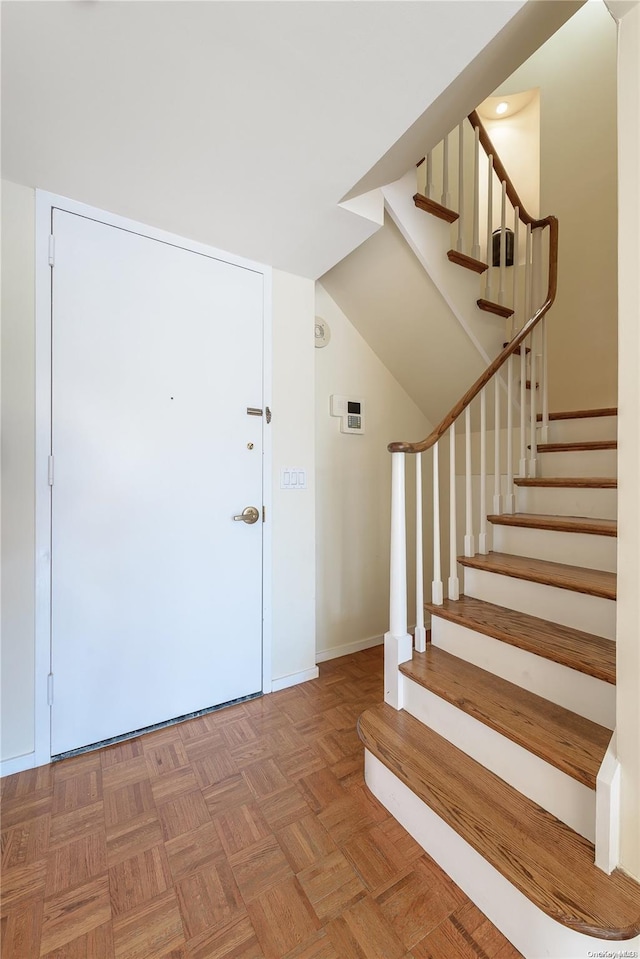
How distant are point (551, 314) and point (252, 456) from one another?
2589 millimetres

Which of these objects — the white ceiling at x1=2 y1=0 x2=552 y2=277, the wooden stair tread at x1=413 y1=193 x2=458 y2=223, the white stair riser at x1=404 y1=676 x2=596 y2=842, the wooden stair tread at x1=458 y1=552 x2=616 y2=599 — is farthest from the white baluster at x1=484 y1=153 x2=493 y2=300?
the white stair riser at x1=404 y1=676 x2=596 y2=842

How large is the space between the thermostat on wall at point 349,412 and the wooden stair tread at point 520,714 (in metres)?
1.50

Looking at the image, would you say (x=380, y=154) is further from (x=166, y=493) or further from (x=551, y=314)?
(x=551, y=314)

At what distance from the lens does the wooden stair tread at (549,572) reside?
53.9 inches

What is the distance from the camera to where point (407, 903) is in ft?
3.42

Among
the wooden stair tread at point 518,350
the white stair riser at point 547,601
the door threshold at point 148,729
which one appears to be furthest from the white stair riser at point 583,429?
the door threshold at point 148,729

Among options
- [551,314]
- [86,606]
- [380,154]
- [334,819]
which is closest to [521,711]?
[334,819]

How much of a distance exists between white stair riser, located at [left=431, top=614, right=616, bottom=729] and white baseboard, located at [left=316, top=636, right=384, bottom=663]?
1.01 meters

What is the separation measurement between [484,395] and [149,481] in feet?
5.56

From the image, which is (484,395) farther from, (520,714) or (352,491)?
(520,714)

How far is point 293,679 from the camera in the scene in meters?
2.18

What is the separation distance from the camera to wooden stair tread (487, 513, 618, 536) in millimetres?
1553

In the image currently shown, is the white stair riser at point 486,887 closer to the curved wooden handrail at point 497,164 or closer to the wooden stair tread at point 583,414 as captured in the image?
the wooden stair tread at point 583,414

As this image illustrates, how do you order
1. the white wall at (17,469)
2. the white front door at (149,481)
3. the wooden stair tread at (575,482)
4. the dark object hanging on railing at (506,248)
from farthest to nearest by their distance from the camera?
the dark object hanging on railing at (506,248)
the wooden stair tread at (575,482)
the white front door at (149,481)
the white wall at (17,469)
